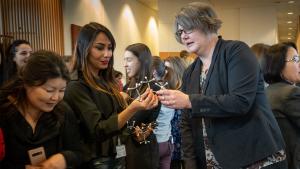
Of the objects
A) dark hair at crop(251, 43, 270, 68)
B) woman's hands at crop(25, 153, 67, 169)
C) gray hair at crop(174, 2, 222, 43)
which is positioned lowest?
woman's hands at crop(25, 153, 67, 169)

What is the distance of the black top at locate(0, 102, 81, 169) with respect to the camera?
4.49 ft

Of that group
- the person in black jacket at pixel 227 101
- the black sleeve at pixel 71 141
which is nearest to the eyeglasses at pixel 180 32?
the person in black jacket at pixel 227 101

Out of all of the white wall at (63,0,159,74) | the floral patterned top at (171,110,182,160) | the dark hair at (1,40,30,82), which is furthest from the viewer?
the white wall at (63,0,159,74)

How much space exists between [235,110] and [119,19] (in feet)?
21.0

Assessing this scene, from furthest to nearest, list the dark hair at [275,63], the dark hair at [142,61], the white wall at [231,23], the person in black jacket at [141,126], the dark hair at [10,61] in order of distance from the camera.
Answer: the white wall at [231,23]
the dark hair at [10,61]
the dark hair at [142,61]
the person in black jacket at [141,126]
the dark hair at [275,63]

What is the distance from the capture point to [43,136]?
1439 millimetres

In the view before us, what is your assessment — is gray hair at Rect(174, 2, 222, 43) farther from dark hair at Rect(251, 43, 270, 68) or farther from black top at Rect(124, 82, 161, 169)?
black top at Rect(124, 82, 161, 169)

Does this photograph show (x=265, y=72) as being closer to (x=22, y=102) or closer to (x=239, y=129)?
(x=239, y=129)

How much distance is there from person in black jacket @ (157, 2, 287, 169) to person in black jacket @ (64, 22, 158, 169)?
0.29m

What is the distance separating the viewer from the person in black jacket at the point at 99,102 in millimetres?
1684

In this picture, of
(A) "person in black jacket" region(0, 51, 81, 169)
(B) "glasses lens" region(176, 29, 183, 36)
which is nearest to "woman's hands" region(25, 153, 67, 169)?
(A) "person in black jacket" region(0, 51, 81, 169)

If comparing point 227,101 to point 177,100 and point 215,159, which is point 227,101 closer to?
point 177,100

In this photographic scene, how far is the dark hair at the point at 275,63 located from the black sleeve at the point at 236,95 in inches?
33.0

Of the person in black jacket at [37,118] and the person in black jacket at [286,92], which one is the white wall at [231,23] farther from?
the person in black jacket at [37,118]
